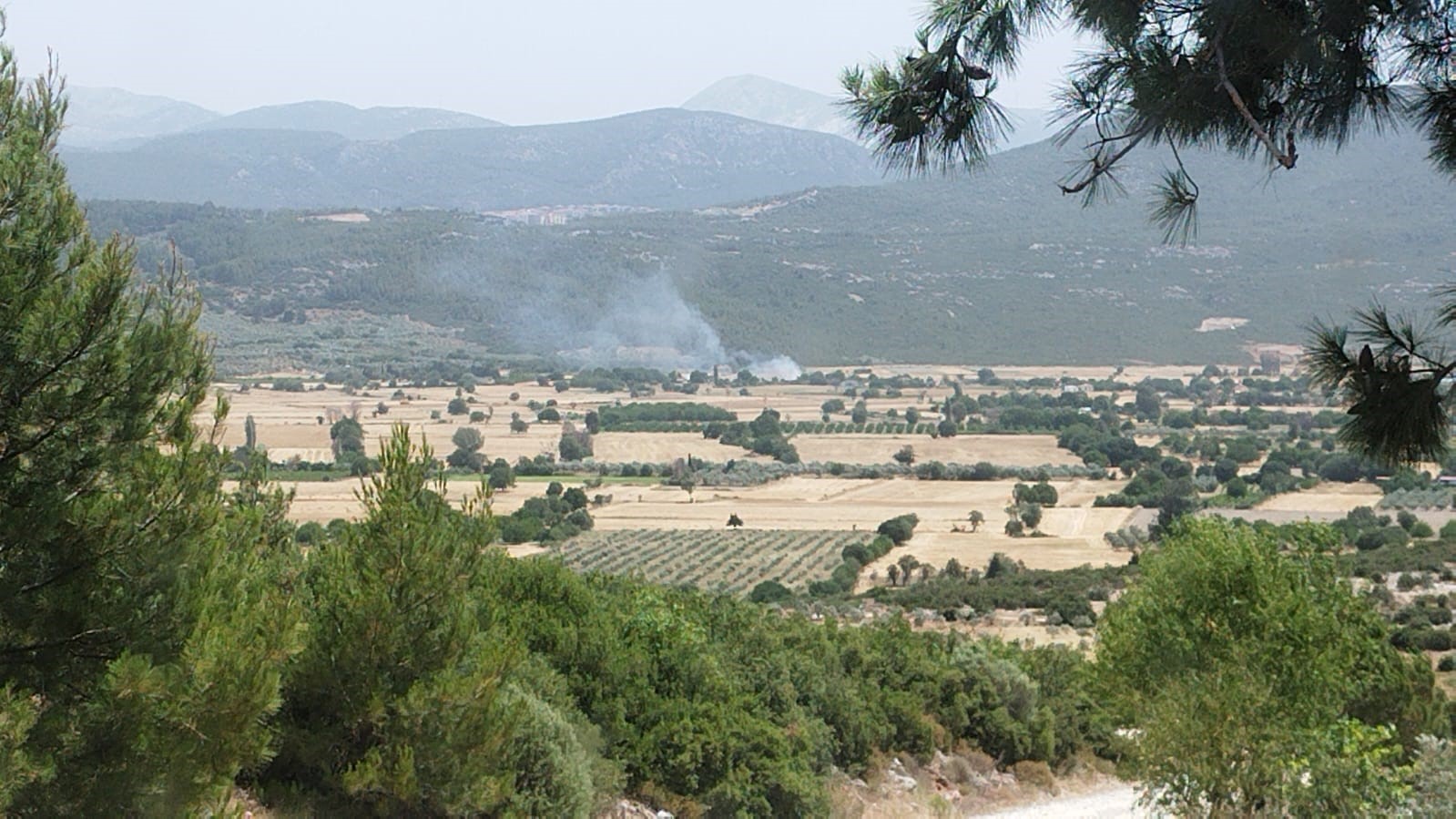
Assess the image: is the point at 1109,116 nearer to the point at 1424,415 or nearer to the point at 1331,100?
the point at 1331,100

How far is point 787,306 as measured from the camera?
140000 millimetres

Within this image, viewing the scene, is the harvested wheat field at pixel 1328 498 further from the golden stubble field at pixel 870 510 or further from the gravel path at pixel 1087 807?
the gravel path at pixel 1087 807

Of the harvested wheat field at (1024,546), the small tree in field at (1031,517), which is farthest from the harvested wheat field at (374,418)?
the small tree in field at (1031,517)

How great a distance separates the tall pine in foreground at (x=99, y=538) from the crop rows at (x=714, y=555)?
3269 cm

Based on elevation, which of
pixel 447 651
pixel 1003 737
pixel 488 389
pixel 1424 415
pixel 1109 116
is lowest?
pixel 488 389

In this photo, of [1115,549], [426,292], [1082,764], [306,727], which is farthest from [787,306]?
[306,727]

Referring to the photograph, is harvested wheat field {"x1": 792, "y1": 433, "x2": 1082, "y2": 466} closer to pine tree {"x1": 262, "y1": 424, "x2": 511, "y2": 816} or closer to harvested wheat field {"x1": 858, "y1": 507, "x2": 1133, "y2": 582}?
harvested wheat field {"x1": 858, "y1": 507, "x2": 1133, "y2": 582}

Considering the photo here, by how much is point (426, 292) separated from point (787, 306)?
34675 millimetres

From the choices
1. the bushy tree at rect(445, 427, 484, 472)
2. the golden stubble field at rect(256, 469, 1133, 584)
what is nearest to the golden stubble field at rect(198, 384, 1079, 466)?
the bushy tree at rect(445, 427, 484, 472)

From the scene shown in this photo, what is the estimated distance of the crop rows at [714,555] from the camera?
141 feet

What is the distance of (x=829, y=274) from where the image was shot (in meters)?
138

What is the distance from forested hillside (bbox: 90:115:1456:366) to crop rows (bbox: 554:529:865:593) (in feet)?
204

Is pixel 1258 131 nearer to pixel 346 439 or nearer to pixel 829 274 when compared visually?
pixel 346 439

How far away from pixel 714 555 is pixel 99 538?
4236 cm
